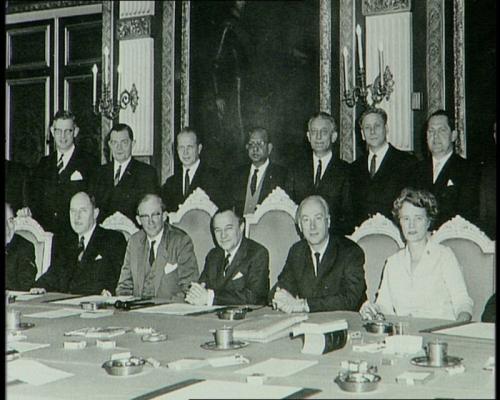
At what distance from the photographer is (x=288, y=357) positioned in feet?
6.72

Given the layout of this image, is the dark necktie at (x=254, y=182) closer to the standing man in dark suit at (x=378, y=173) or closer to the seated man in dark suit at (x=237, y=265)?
the standing man in dark suit at (x=378, y=173)

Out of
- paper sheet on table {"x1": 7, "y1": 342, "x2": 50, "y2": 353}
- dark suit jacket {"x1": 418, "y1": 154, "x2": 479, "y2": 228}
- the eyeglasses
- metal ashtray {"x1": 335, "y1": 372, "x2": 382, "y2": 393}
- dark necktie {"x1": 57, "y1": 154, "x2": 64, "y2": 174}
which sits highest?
dark necktie {"x1": 57, "y1": 154, "x2": 64, "y2": 174}

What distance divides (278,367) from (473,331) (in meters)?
0.86

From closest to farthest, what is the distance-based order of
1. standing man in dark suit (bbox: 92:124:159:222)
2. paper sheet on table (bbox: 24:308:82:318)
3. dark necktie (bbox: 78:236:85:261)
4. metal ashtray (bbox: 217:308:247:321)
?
1. metal ashtray (bbox: 217:308:247:321)
2. paper sheet on table (bbox: 24:308:82:318)
3. dark necktie (bbox: 78:236:85:261)
4. standing man in dark suit (bbox: 92:124:159:222)

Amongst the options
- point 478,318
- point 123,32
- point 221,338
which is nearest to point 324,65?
point 123,32

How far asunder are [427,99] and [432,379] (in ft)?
13.9

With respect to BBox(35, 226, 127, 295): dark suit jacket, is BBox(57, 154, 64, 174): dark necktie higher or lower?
higher

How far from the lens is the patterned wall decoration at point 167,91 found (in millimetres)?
6930

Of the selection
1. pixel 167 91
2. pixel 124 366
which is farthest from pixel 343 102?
pixel 124 366

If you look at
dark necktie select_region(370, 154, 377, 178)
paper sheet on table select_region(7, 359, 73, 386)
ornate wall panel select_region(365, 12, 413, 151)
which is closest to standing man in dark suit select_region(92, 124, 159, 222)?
dark necktie select_region(370, 154, 377, 178)

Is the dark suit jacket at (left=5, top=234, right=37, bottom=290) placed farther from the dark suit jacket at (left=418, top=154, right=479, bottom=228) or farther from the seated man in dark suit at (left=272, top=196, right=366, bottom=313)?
the dark suit jacket at (left=418, top=154, right=479, bottom=228)

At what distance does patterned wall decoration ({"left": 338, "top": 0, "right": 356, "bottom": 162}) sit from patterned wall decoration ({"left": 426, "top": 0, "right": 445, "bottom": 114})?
0.64 m

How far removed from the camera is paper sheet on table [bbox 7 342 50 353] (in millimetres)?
2239

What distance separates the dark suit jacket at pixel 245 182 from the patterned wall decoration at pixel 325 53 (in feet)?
3.06
